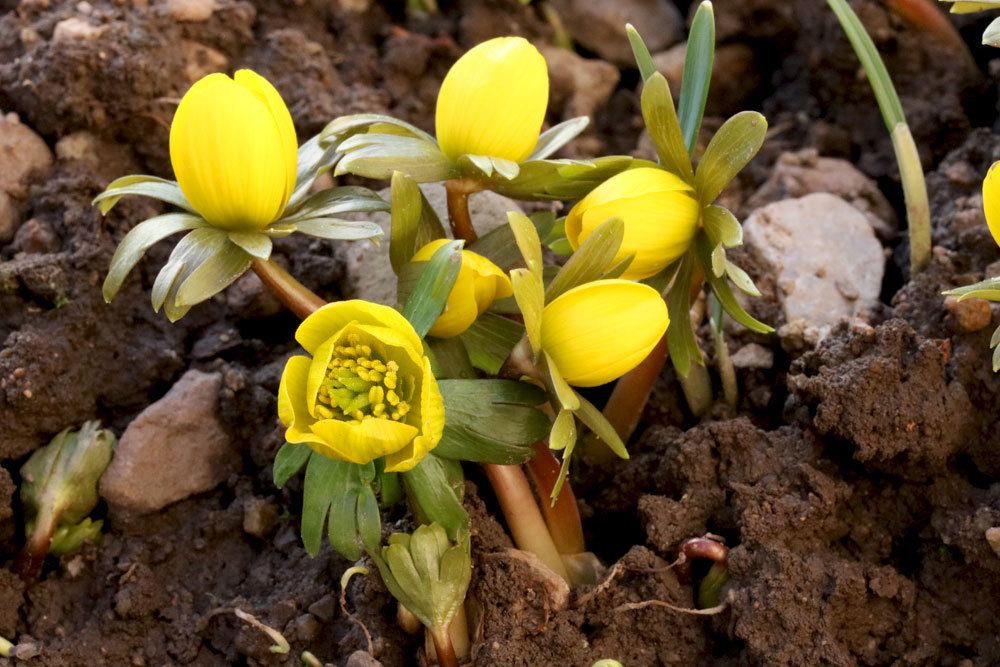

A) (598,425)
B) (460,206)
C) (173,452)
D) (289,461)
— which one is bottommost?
(173,452)

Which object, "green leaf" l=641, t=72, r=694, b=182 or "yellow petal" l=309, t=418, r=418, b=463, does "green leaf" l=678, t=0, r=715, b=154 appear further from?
"yellow petal" l=309, t=418, r=418, b=463

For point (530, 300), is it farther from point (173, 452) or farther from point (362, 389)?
point (173, 452)

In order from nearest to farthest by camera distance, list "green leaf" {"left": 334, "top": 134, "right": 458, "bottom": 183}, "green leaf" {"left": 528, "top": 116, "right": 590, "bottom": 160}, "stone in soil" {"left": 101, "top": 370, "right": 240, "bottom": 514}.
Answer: "green leaf" {"left": 334, "top": 134, "right": 458, "bottom": 183}, "green leaf" {"left": 528, "top": 116, "right": 590, "bottom": 160}, "stone in soil" {"left": 101, "top": 370, "right": 240, "bottom": 514}

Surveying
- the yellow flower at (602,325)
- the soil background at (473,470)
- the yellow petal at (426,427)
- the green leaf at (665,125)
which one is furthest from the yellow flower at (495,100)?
the soil background at (473,470)

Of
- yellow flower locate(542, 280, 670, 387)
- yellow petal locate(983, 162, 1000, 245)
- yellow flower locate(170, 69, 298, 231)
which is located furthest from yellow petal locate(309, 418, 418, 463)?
yellow petal locate(983, 162, 1000, 245)

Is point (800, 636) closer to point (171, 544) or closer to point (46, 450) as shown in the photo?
point (171, 544)

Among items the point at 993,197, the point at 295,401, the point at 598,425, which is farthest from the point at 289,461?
the point at 993,197
